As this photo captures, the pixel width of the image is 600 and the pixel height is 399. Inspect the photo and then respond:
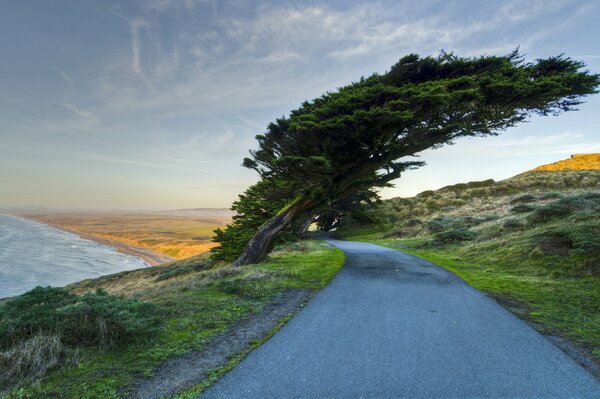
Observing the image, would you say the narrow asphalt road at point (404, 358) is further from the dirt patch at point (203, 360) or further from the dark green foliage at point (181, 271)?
the dark green foliage at point (181, 271)

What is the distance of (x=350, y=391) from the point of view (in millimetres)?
3508

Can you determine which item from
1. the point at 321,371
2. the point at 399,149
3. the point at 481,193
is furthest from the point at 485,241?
the point at 481,193

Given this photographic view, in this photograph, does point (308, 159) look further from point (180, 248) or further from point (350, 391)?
point (180, 248)

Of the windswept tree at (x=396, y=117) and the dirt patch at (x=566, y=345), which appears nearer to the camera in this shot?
the dirt patch at (x=566, y=345)

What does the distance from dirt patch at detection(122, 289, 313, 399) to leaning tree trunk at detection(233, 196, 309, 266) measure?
26.5 ft

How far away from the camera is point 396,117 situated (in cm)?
1052

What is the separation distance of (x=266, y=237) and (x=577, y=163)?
81.5 meters

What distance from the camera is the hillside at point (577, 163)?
63.6 metres

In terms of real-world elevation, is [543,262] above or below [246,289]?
above

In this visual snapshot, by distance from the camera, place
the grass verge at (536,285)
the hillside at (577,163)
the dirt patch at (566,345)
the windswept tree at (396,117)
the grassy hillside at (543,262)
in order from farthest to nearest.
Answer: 1. the hillside at (577,163)
2. the windswept tree at (396,117)
3. the grassy hillside at (543,262)
4. the grass verge at (536,285)
5. the dirt patch at (566,345)

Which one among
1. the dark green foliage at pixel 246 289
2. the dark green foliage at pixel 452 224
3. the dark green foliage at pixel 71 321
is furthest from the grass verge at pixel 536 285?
the dark green foliage at pixel 452 224

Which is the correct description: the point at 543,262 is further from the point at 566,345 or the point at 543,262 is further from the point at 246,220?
the point at 246,220

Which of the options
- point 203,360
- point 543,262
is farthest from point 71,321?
point 543,262

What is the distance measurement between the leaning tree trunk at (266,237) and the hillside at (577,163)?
72.0 metres
